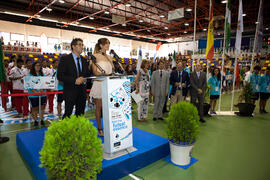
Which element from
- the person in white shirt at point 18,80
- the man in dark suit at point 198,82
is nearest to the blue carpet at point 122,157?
the man in dark suit at point 198,82

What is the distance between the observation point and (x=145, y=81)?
4352 mm

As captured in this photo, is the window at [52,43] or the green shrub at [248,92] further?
the window at [52,43]

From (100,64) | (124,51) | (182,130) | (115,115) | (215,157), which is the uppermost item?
(124,51)

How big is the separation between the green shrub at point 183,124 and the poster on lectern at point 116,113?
0.64 meters

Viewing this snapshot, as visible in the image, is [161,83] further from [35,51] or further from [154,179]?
[35,51]

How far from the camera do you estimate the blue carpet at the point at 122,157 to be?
193 cm

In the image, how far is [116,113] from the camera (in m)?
2.01

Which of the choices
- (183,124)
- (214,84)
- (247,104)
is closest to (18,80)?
(183,124)

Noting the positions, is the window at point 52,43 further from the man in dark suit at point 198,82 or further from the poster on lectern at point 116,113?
the poster on lectern at point 116,113

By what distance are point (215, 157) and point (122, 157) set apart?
1614 millimetres

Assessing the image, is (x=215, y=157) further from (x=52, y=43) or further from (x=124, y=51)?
(x=124, y=51)

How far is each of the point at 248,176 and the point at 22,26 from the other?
67.0 ft

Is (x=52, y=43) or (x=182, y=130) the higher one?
(x=52, y=43)

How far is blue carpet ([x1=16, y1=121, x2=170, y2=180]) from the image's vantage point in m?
1.93
